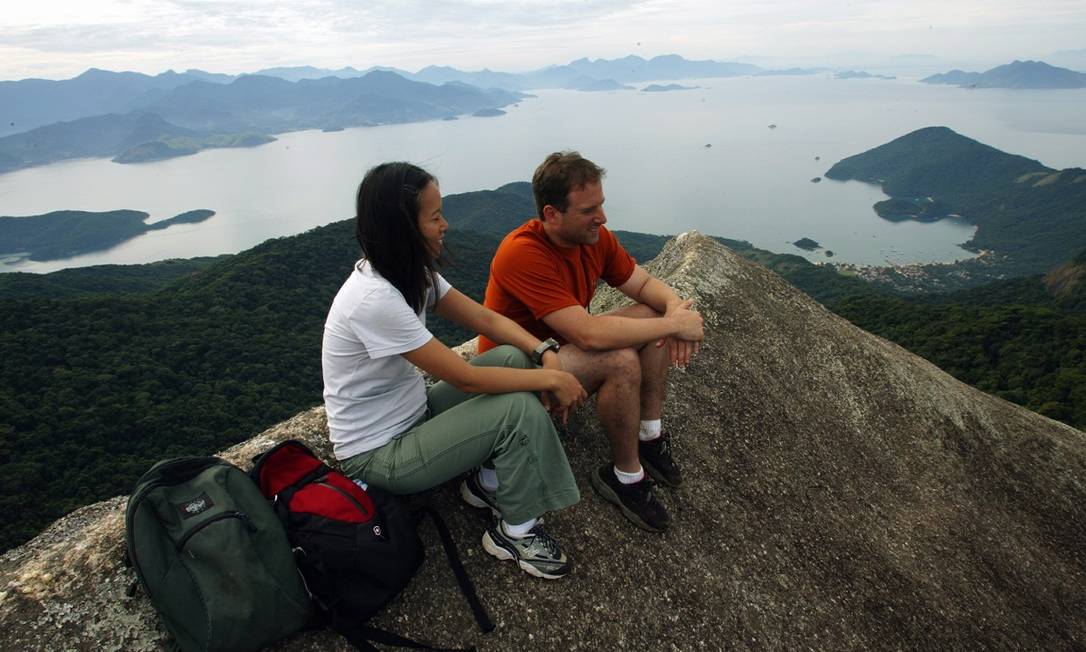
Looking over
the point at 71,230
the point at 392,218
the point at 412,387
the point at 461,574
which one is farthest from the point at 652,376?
the point at 71,230

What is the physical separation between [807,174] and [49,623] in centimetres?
22485

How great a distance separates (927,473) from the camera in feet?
23.7

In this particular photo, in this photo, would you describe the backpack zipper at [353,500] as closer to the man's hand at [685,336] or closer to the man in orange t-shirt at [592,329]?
the man in orange t-shirt at [592,329]

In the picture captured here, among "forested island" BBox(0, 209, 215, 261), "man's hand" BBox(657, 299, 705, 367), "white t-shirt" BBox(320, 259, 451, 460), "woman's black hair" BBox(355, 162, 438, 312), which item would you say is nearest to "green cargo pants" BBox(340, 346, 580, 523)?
"white t-shirt" BBox(320, 259, 451, 460)

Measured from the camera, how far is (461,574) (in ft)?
12.7

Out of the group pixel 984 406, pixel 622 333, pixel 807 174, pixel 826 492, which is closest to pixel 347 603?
pixel 622 333

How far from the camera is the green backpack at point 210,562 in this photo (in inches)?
113

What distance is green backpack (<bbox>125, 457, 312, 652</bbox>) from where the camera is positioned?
2.86 m

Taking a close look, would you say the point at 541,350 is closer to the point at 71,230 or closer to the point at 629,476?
the point at 629,476

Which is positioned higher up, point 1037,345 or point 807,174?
point 1037,345

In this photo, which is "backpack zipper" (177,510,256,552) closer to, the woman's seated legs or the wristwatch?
the woman's seated legs

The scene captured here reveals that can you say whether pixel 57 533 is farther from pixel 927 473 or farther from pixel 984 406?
pixel 984 406

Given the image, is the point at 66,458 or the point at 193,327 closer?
the point at 66,458

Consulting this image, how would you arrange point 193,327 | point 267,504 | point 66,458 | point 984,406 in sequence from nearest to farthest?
point 267,504 → point 984,406 → point 66,458 → point 193,327
